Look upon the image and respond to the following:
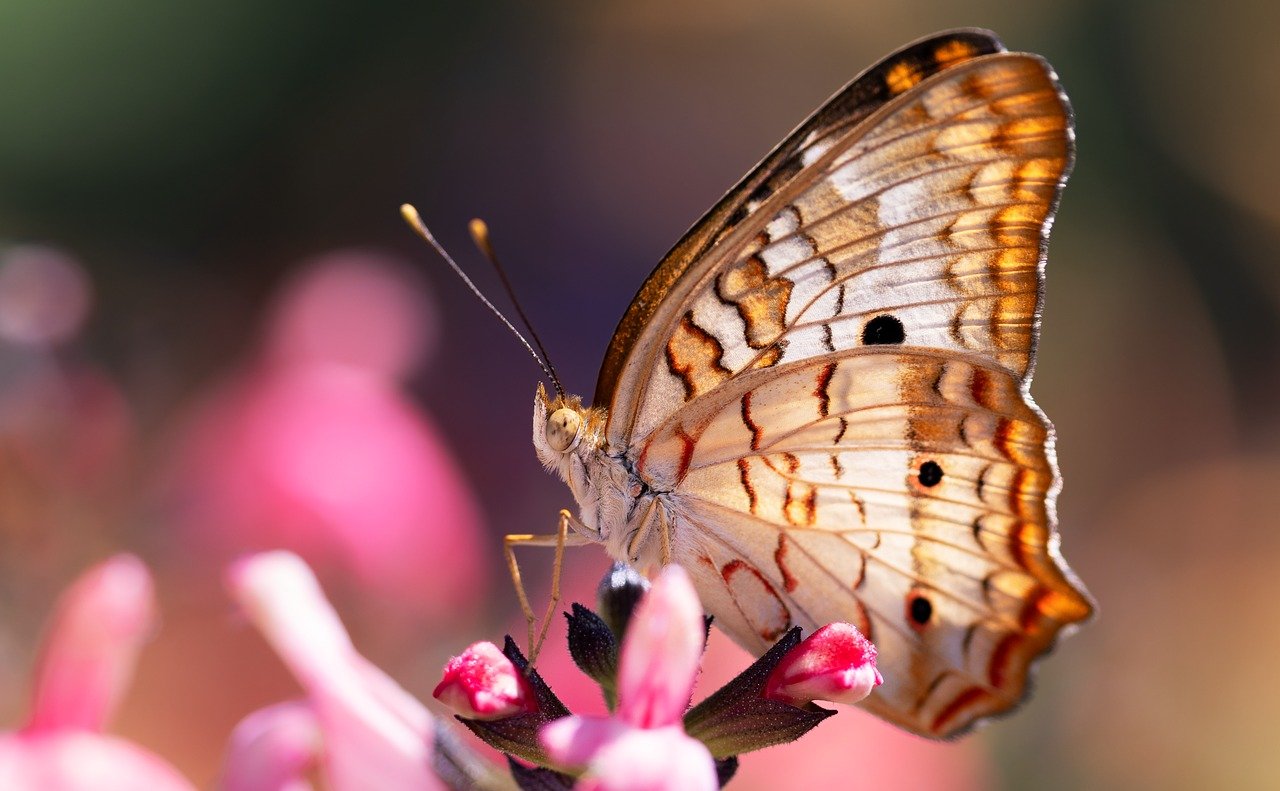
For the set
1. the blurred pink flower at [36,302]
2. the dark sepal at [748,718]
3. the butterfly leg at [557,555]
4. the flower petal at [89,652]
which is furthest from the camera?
the blurred pink flower at [36,302]

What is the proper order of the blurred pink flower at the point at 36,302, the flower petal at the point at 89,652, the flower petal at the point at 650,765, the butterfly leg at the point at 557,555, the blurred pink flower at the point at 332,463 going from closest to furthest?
1. the flower petal at the point at 650,765
2. the flower petal at the point at 89,652
3. the butterfly leg at the point at 557,555
4. the blurred pink flower at the point at 36,302
5. the blurred pink flower at the point at 332,463

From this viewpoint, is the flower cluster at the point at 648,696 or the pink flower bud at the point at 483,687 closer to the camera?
the flower cluster at the point at 648,696

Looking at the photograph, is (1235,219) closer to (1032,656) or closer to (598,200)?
(598,200)

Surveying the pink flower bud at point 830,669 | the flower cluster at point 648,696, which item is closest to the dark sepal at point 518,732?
the flower cluster at point 648,696

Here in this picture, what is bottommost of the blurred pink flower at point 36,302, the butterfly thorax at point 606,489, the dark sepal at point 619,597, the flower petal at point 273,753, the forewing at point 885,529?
the forewing at point 885,529

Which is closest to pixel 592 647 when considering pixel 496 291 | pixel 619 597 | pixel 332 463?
pixel 619 597

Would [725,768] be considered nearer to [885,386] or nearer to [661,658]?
[661,658]

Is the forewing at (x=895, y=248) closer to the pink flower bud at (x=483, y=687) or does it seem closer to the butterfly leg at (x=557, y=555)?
the butterfly leg at (x=557, y=555)
